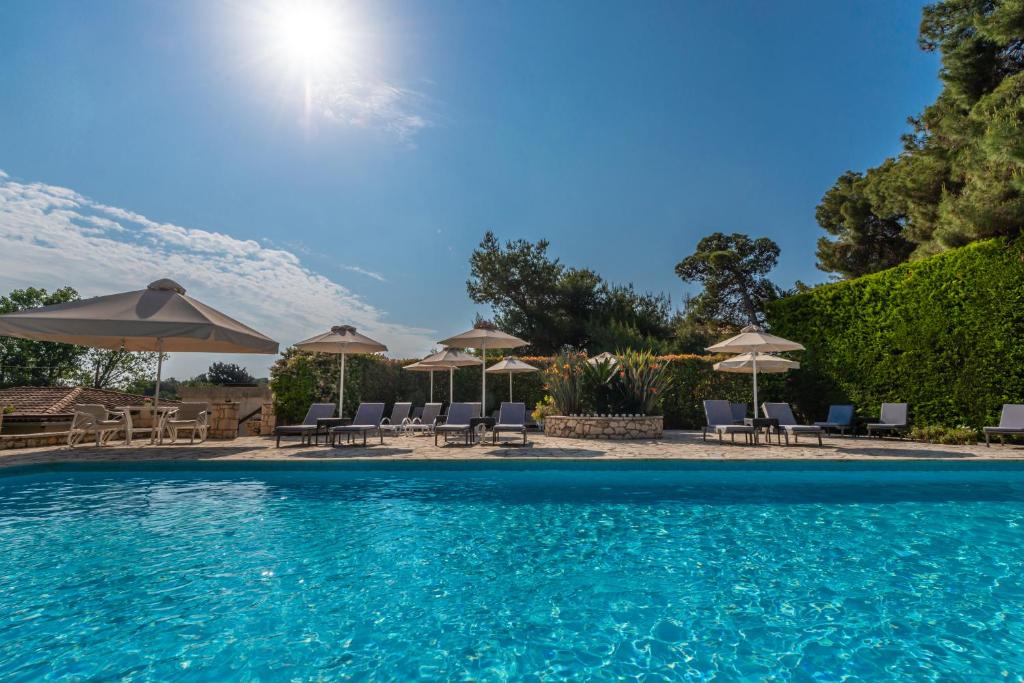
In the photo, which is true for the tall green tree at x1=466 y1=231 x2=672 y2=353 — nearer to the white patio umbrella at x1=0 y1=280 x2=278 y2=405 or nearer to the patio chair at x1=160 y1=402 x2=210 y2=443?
the patio chair at x1=160 y1=402 x2=210 y2=443

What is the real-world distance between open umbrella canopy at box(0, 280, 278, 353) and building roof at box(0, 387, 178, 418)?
10.2m

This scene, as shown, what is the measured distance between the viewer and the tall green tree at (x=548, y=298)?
25641 mm

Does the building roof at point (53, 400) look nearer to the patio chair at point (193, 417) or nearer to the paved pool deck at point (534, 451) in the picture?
the patio chair at point (193, 417)

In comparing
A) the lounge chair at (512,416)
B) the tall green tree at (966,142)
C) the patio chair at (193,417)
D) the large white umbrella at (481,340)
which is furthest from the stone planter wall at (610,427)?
the tall green tree at (966,142)

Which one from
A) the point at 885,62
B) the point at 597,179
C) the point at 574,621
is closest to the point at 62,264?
the point at 597,179

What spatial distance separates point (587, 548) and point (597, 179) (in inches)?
569

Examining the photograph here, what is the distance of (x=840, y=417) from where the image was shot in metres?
12.2

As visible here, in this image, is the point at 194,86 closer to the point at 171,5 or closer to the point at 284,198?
the point at 171,5

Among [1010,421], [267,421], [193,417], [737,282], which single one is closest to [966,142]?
[1010,421]

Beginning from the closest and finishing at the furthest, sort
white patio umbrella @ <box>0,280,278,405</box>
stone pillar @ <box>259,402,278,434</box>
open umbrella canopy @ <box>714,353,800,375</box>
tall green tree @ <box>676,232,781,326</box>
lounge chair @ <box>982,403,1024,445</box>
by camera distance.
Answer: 1. white patio umbrella @ <box>0,280,278,405</box>
2. lounge chair @ <box>982,403,1024,445</box>
3. open umbrella canopy @ <box>714,353,800,375</box>
4. stone pillar @ <box>259,402,278,434</box>
5. tall green tree @ <box>676,232,781,326</box>

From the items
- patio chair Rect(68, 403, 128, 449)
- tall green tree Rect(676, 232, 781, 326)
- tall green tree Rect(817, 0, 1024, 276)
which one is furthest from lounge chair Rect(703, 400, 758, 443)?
tall green tree Rect(676, 232, 781, 326)

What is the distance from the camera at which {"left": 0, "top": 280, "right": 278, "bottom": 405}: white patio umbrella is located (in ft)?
27.1

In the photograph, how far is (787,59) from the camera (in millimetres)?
13531

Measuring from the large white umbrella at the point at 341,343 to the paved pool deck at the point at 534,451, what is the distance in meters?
2.15
